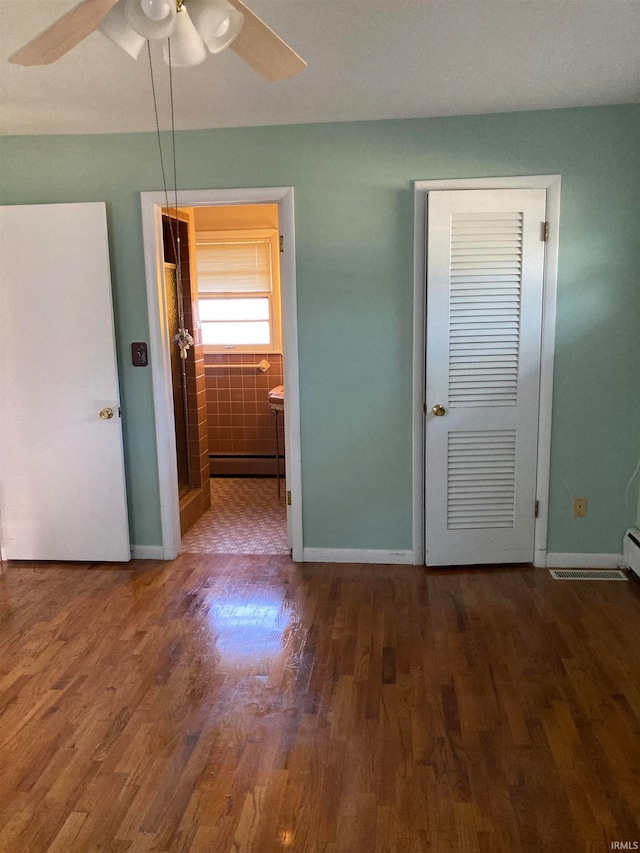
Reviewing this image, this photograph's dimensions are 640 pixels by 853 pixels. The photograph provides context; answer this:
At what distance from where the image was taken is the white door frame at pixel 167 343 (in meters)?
3.57

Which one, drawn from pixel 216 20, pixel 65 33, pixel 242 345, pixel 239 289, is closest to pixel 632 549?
pixel 216 20

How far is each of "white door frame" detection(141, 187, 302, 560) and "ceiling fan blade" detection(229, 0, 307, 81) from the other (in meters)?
1.60

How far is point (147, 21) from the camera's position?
164 centimetres

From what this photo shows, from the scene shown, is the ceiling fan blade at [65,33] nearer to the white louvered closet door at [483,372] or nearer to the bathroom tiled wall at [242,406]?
the white louvered closet door at [483,372]

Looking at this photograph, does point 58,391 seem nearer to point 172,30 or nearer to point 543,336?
point 172,30

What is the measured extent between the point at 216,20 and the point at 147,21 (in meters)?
0.18

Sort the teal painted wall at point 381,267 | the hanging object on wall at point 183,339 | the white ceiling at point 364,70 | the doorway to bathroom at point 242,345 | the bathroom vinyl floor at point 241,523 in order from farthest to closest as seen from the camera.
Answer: the doorway to bathroom at point 242,345, the bathroom vinyl floor at point 241,523, the hanging object on wall at point 183,339, the teal painted wall at point 381,267, the white ceiling at point 364,70

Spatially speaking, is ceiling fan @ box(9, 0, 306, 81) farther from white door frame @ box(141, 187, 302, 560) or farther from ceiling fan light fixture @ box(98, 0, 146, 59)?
white door frame @ box(141, 187, 302, 560)

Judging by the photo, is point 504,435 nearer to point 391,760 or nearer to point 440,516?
point 440,516

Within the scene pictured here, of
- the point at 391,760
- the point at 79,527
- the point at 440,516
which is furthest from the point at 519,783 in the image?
the point at 79,527

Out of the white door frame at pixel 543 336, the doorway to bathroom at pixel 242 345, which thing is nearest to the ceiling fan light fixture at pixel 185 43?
the white door frame at pixel 543 336

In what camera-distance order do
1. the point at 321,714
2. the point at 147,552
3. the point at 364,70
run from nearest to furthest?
the point at 321,714
the point at 364,70
the point at 147,552

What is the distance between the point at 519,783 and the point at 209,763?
995 millimetres

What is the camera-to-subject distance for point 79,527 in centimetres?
387
